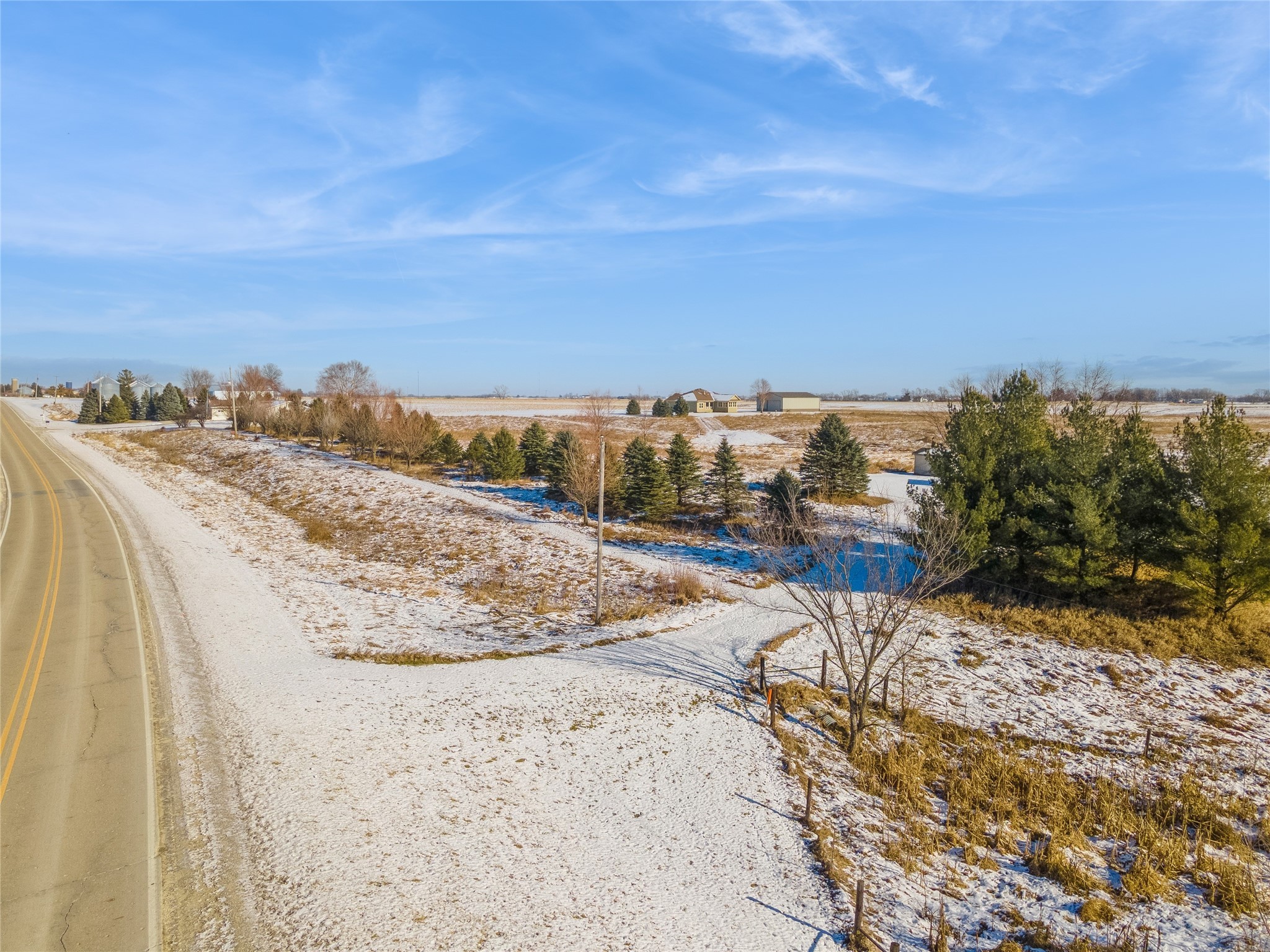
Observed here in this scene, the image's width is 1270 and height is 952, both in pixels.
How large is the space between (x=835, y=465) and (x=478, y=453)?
25393mm

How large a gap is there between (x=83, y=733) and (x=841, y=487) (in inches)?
1431

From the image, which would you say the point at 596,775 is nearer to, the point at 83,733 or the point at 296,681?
the point at 296,681

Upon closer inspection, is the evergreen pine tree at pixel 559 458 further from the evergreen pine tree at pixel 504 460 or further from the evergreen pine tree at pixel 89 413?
the evergreen pine tree at pixel 89 413

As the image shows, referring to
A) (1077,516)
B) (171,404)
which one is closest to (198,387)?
(171,404)

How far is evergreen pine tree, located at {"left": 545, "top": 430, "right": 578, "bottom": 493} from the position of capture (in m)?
39.7

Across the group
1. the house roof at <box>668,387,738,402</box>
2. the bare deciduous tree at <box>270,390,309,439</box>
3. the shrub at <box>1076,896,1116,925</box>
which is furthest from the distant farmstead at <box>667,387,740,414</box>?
the shrub at <box>1076,896,1116,925</box>

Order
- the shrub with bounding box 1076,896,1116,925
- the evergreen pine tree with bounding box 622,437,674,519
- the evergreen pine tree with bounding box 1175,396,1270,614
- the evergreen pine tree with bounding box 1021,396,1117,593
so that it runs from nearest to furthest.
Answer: the shrub with bounding box 1076,896,1116,925 < the evergreen pine tree with bounding box 1175,396,1270,614 < the evergreen pine tree with bounding box 1021,396,1117,593 < the evergreen pine tree with bounding box 622,437,674,519

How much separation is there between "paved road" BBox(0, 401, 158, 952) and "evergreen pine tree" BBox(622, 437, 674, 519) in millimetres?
22973

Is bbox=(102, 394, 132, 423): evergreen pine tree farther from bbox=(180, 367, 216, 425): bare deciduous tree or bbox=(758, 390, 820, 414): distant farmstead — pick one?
bbox=(758, 390, 820, 414): distant farmstead

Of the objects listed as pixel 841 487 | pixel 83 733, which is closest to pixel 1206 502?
pixel 841 487

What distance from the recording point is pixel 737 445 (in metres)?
72.2

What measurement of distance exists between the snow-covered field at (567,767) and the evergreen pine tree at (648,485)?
1131 cm

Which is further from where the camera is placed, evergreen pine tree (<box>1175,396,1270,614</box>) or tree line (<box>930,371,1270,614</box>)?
tree line (<box>930,371,1270,614</box>)

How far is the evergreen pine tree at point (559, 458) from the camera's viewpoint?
3972 centimetres
